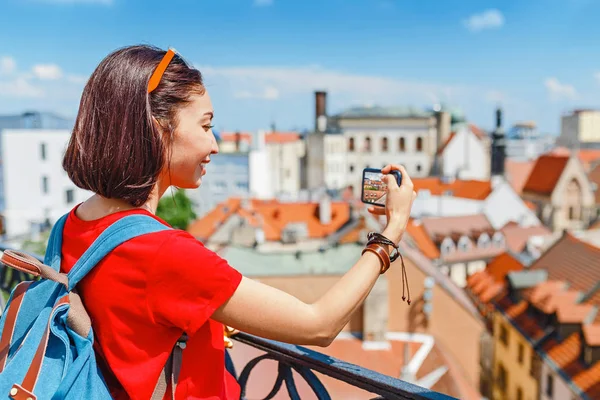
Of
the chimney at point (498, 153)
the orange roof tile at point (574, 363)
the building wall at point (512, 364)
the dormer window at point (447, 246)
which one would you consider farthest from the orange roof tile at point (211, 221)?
the chimney at point (498, 153)

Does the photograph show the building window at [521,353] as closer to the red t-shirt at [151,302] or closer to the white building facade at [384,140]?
the red t-shirt at [151,302]

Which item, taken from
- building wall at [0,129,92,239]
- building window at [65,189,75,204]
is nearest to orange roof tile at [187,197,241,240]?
building wall at [0,129,92,239]

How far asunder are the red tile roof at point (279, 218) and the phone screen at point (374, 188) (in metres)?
30.0

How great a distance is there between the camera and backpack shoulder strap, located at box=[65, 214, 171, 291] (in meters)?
1.67

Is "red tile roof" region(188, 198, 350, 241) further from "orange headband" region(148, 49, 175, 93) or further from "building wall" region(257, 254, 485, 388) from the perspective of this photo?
"orange headband" region(148, 49, 175, 93)

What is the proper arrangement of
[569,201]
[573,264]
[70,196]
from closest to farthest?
[573,264] < [70,196] < [569,201]

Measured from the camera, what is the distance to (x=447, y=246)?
3522 cm

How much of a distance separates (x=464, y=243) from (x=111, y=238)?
35787 millimetres

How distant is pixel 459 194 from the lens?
45.6m

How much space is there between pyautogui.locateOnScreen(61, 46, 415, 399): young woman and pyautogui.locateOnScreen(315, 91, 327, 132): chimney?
59777 millimetres

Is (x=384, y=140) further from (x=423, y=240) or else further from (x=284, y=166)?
(x=423, y=240)

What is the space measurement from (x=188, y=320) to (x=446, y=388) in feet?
50.3

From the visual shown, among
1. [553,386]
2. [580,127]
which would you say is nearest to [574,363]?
[553,386]

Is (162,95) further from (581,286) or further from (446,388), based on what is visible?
(581,286)
